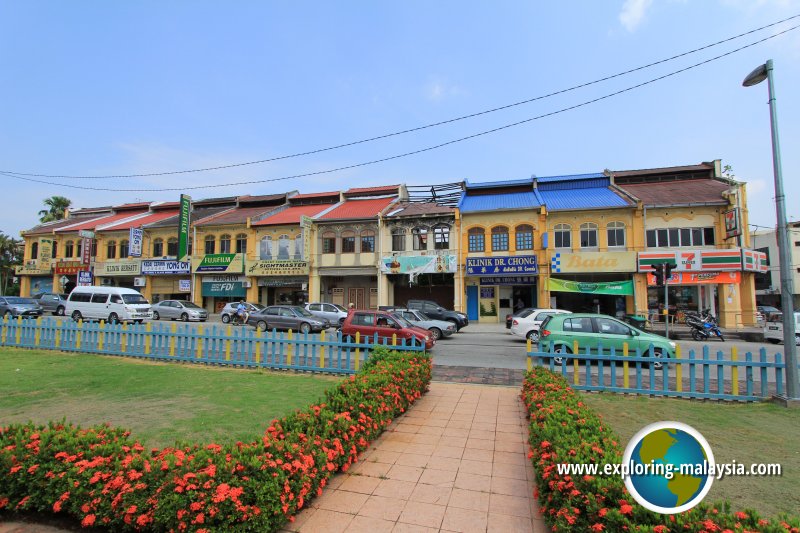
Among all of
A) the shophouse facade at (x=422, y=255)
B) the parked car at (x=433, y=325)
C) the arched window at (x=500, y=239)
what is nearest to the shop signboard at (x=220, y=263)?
the shophouse facade at (x=422, y=255)

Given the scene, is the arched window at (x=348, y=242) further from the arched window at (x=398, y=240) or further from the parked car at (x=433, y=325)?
the parked car at (x=433, y=325)

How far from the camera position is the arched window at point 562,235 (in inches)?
1003

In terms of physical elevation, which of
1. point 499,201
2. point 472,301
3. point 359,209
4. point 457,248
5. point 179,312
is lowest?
point 179,312

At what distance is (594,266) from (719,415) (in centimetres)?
1920

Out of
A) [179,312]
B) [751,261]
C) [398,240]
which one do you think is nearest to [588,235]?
[751,261]

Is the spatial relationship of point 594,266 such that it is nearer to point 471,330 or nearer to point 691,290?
point 691,290

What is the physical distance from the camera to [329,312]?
22453 mm

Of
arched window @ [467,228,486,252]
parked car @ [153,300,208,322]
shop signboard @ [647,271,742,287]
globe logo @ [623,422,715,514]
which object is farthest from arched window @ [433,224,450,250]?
globe logo @ [623,422,715,514]

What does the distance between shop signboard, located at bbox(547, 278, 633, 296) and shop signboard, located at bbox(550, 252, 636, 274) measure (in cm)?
83

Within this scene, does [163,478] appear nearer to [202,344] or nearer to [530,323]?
[202,344]

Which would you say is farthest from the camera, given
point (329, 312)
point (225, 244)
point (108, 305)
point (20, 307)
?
point (225, 244)

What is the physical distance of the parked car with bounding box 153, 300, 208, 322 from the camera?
1029 inches

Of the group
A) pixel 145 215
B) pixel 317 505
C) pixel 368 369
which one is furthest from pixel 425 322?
pixel 145 215

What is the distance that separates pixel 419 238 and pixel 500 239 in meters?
5.57
